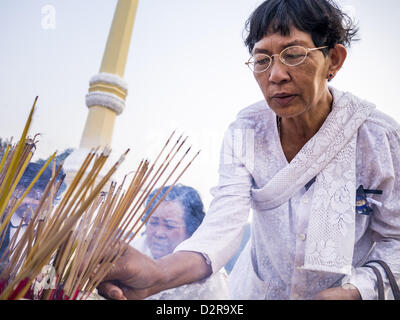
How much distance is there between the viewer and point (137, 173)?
Answer: 602mm

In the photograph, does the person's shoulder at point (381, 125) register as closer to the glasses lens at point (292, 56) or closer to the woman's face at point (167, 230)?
the glasses lens at point (292, 56)

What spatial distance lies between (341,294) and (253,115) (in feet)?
2.40

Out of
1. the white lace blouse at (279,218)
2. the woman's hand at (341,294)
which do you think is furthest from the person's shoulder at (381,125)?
the woman's hand at (341,294)

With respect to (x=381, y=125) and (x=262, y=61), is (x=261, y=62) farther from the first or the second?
(x=381, y=125)

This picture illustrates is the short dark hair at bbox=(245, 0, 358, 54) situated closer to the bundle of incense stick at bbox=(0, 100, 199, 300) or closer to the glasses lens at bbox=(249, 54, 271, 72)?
the glasses lens at bbox=(249, 54, 271, 72)

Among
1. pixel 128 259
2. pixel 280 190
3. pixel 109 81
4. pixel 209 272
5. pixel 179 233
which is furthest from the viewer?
pixel 109 81

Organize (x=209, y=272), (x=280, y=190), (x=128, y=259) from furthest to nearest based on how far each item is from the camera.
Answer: (x=280, y=190) → (x=209, y=272) → (x=128, y=259)

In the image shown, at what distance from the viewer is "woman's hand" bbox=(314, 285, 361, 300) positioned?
0.84 m

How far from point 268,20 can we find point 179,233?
163 centimetres

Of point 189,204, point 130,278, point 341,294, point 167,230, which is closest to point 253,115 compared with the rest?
point 341,294

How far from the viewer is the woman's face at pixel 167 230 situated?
7.60ft
